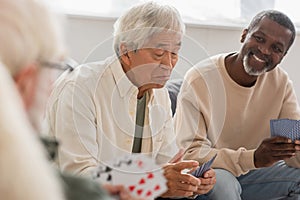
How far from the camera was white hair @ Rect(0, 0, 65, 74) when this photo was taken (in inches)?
29.0

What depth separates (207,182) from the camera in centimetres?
192

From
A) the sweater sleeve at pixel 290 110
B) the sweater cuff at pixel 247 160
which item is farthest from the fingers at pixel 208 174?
the sweater sleeve at pixel 290 110

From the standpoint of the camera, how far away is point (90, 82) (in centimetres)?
168

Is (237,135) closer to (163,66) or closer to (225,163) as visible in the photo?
(225,163)

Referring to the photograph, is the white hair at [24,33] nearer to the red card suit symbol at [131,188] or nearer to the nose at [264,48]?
the red card suit symbol at [131,188]

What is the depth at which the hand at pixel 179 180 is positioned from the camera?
1729mm

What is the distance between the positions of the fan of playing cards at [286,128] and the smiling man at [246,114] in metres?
0.02

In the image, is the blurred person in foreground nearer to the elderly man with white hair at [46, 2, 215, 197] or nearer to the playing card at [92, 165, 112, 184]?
the playing card at [92, 165, 112, 184]

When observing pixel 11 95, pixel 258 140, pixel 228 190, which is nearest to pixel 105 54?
pixel 228 190

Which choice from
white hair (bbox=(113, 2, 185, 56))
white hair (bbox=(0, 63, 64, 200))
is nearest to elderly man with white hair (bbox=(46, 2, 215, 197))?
white hair (bbox=(113, 2, 185, 56))

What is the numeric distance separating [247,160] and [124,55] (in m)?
0.73

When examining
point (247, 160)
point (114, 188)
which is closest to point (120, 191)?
point (114, 188)

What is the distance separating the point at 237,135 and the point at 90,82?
82 centimetres

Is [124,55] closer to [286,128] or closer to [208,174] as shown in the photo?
[208,174]
